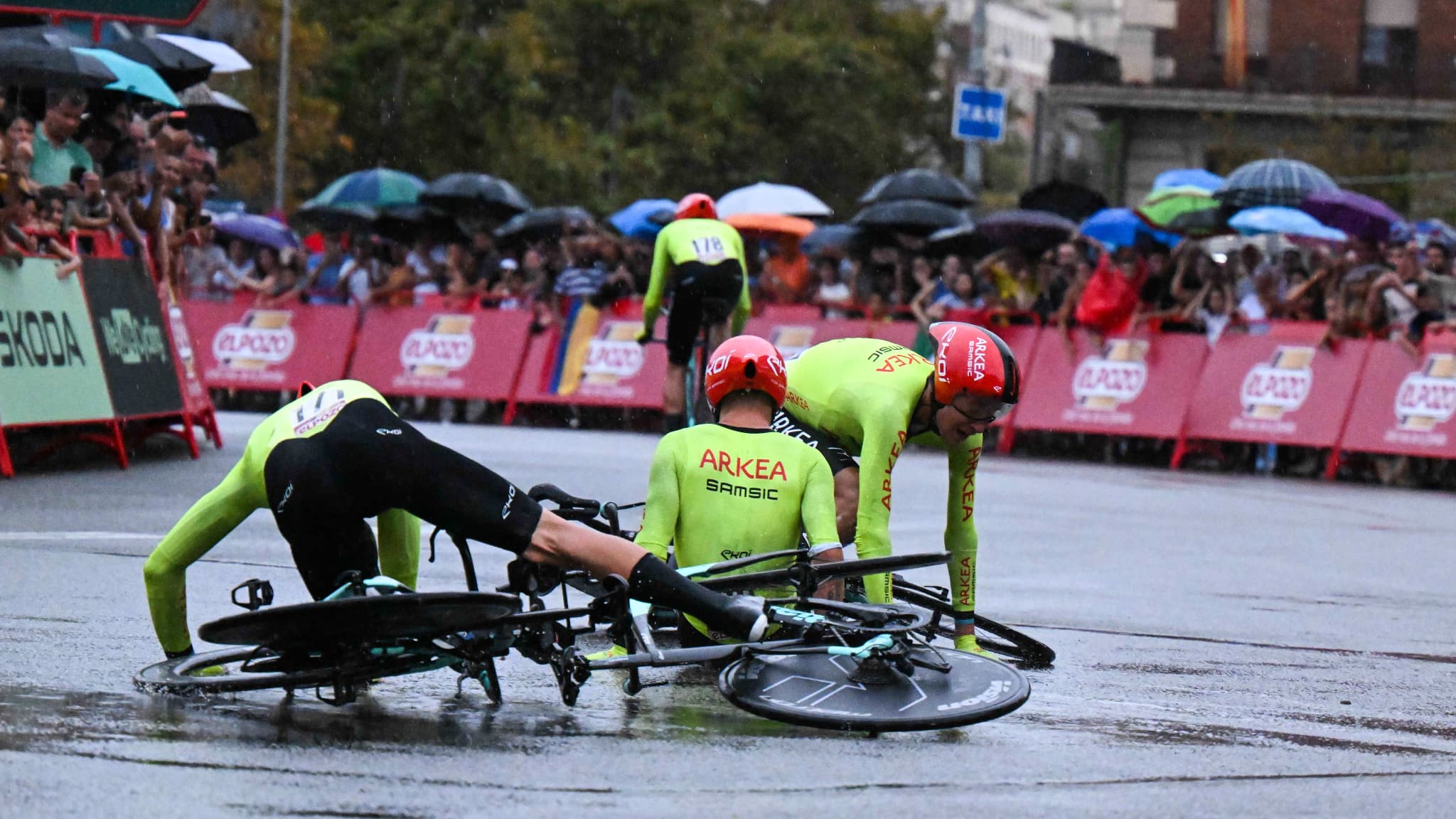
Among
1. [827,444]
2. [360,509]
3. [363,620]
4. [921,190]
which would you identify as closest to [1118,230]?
[921,190]

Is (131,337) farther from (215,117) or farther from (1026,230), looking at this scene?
(1026,230)

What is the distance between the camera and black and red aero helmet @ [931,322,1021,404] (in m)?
7.27

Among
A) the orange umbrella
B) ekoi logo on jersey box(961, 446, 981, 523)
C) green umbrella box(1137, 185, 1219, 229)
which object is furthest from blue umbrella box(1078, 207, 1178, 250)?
ekoi logo on jersey box(961, 446, 981, 523)

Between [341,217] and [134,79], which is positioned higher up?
[134,79]

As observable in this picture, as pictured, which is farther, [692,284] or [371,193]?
[371,193]

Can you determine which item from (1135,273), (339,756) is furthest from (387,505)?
(1135,273)

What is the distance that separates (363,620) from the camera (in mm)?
5699

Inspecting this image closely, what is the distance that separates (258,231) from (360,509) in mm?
19507

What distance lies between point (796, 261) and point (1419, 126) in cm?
3293

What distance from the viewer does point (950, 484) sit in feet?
25.3

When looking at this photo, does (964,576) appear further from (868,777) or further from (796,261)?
(796,261)

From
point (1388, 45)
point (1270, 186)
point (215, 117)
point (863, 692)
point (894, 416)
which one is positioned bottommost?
point (863, 692)

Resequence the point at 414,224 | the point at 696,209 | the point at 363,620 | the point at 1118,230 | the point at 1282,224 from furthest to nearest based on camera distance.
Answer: the point at 414,224
the point at 1118,230
the point at 1282,224
the point at 696,209
the point at 363,620

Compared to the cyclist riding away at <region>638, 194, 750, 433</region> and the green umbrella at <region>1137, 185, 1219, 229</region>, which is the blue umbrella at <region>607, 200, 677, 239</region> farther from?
the cyclist riding away at <region>638, 194, 750, 433</region>
